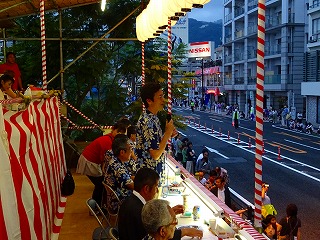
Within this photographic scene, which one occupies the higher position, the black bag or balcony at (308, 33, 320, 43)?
balcony at (308, 33, 320, 43)

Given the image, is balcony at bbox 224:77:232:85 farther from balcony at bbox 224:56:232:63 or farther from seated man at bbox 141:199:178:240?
seated man at bbox 141:199:178:240

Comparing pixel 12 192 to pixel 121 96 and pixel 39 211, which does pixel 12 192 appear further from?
pixel 121 96

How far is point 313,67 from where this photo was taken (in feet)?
113

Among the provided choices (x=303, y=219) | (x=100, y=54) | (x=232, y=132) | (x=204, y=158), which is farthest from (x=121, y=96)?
(x=232, y=132)

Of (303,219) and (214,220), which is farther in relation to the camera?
(303,219)

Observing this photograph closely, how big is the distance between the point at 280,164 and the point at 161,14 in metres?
14.2

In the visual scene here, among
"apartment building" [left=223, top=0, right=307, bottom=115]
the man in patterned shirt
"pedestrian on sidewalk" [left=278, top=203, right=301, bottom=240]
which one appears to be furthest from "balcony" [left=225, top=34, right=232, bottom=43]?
the man in patterned shirt

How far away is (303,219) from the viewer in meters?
11.6

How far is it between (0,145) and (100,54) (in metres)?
12.1

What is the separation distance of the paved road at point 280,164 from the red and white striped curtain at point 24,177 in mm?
7739

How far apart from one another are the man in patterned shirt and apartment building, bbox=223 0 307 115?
34064mm

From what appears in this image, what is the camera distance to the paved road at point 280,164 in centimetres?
1321

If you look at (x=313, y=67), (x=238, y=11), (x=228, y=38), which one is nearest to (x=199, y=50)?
(x=228, y=38)

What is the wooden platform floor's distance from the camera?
20.4ft
